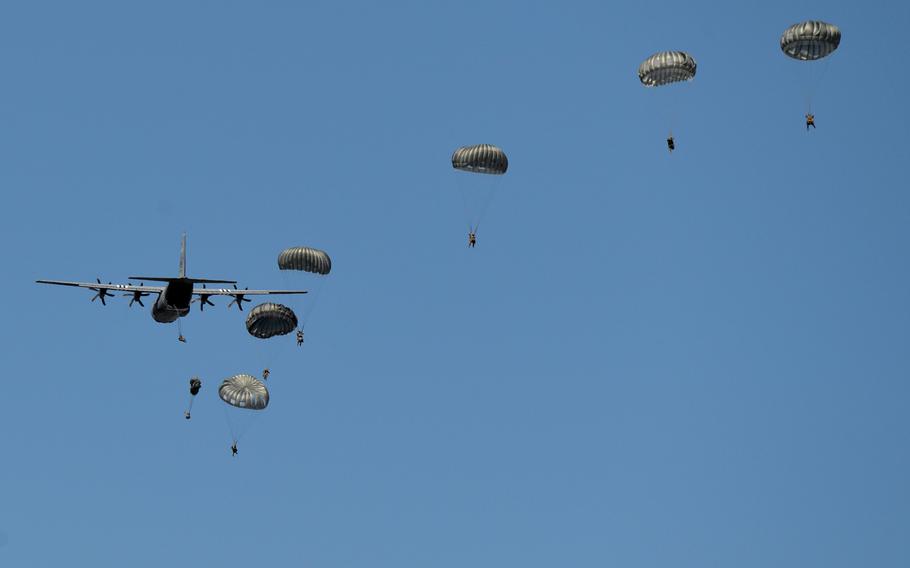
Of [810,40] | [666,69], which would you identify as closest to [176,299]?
[666,69]

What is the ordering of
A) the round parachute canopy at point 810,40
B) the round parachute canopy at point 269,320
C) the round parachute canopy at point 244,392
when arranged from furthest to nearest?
the round parachute canopy at point 244,392 < the round parachute canopy at point 269,320 < the round parachute canopy at point 810,40

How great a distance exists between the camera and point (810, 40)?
96.7 m

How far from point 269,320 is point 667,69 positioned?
115ft

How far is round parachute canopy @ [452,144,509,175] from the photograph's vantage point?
97562 millimetres

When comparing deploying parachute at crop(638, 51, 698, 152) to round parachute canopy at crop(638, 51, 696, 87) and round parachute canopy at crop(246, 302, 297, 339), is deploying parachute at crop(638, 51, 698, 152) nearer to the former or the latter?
round parachute canopy at crop(638, 51, 696, 87)

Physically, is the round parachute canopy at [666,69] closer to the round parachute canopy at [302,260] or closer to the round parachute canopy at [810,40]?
the round parachute canopy at [810,40]

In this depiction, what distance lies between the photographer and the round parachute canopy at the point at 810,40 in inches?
3794

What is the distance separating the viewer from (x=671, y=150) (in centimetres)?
9419

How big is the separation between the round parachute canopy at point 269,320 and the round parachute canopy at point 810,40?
138 ft

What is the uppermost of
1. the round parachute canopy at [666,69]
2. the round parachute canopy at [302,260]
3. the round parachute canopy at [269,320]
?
the round parachute canopy at [666,69]

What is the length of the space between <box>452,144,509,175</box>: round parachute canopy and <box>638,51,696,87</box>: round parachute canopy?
38.9ft

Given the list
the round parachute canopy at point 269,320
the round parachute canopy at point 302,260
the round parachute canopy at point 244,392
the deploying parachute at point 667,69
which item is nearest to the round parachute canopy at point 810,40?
the deploying parachute at point 667,69

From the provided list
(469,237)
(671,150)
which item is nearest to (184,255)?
(469,237)

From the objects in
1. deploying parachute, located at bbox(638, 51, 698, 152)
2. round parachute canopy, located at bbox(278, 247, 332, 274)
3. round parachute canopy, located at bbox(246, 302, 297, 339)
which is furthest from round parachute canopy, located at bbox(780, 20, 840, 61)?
round parachute canopy, located at bbox(246, 302, 297, 339)
